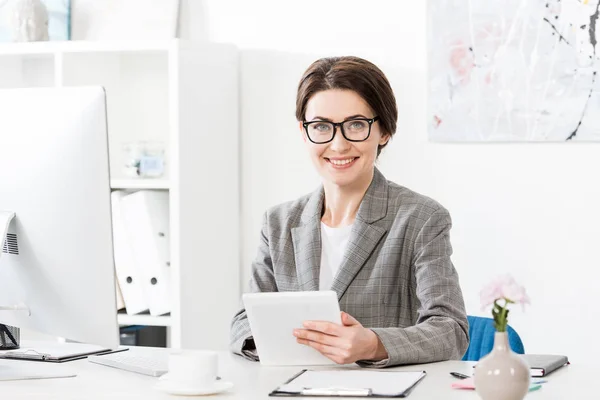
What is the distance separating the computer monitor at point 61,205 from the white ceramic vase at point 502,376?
676mm

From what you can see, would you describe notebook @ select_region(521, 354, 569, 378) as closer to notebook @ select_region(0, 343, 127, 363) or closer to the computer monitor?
the computer monitor

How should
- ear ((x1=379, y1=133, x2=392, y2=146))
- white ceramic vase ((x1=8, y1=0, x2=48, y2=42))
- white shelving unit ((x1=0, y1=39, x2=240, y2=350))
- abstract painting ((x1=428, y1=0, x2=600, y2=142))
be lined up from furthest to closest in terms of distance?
white ceramic vase ((x1=8, y1=0, x2=48, y2=42)), white shelving unit ((x1=0, y1=39, x2=240, y2=350)), abstract painting ((x1=428, y1=0, x2=600, y2=142)), ear ((x1=379, y1=133, x2=392, y2=146))

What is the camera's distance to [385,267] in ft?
6.99

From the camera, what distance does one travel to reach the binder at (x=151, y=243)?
3.35 m

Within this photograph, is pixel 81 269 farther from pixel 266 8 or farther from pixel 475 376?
pixel 266 8

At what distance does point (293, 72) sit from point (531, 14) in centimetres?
87

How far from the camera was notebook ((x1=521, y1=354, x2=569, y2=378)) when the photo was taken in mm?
1784

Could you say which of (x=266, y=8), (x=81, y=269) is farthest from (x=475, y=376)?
(x=266, y=8)

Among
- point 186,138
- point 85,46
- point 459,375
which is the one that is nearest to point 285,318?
point 459,375

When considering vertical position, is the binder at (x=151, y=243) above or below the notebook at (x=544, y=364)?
above

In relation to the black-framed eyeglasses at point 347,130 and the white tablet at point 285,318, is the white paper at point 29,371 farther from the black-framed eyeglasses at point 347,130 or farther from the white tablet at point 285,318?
the black-framed eyeglasses at point 347,130

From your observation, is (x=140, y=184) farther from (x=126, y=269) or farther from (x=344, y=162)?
(x=344, y=162)

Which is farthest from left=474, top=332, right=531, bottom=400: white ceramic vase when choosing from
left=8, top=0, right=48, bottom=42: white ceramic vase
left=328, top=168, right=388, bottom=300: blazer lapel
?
left=8, top=0, right=48, bottom=42: white ceramic vase

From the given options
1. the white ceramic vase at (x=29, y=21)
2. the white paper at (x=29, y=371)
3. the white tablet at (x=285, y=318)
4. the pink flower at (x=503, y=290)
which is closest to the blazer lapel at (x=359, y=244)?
the white tablet at (x=285, y=318)
